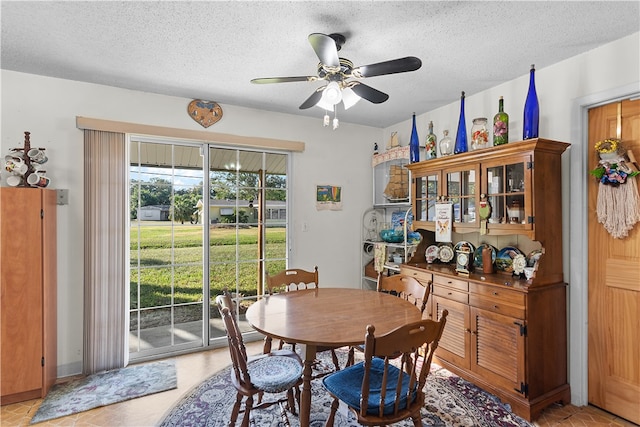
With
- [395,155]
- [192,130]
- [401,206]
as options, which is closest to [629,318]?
[401,206]

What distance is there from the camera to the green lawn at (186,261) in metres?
3.12

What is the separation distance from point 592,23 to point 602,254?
1.53 meters

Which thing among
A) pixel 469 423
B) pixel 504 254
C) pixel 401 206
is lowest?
pixel 469 423

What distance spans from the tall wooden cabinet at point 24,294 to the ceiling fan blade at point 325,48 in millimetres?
2357

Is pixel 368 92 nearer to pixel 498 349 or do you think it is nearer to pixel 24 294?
pixel 498 349

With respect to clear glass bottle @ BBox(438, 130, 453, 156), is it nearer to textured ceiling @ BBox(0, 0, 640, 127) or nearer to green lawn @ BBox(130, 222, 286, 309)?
textured ceiling @ BBox(0, 0, 640, 127)

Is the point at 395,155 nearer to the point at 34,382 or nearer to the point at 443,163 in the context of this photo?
the point at 443,163

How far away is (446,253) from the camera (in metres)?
3.16

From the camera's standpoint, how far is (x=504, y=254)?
2.71m

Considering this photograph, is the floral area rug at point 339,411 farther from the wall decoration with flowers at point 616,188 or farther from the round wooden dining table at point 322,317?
the wall decoration with flowers at point 616,188

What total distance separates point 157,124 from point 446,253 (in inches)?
123

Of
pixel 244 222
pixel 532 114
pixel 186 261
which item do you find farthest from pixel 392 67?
pixel 186 261

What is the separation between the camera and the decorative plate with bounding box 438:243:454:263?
3.14 meters

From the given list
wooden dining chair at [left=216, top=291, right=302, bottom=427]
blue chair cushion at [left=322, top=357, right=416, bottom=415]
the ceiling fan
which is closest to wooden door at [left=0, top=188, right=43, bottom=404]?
wooden dining chair at [left=216, top=291, right=302, bottom=427]
